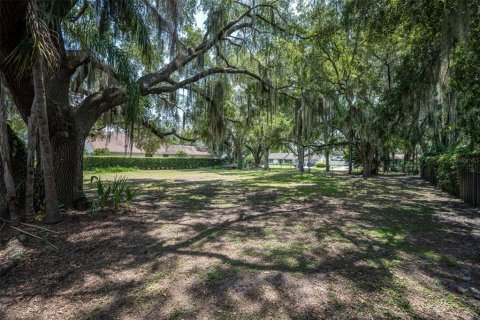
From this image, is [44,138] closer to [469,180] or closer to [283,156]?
[469,180]

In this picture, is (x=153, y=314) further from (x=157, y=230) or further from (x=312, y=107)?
(x=312, y=107)

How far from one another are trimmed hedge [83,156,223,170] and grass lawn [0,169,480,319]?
17.4m

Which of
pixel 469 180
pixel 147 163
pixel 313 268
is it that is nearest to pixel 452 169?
pixel 469 180

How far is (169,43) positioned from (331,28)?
4.95m

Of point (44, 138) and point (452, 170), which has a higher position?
point (44, 138)

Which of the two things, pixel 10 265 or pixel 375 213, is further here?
pixel 375 213

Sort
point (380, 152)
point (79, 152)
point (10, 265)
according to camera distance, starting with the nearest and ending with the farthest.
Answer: point (10, 265) < point (79, 152) < point (380, 152)

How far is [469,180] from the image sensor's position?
22.8 feet

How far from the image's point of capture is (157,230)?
440 cm

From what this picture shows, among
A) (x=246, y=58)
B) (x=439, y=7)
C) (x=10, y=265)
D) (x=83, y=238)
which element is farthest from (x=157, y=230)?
(x=246, y=58)

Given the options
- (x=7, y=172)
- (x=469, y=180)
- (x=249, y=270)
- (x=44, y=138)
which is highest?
(x=44, y=138)

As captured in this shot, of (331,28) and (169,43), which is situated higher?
(331,28)

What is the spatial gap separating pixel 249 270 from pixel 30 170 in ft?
13.7

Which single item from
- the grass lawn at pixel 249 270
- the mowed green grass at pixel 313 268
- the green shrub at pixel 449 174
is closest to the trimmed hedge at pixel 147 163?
the grass lawn at pixel 249 270
